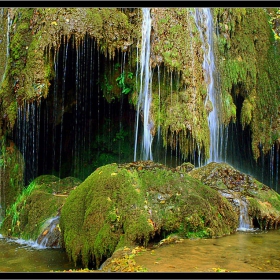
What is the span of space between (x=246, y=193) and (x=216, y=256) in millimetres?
3900

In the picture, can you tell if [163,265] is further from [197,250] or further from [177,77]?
[177,77]

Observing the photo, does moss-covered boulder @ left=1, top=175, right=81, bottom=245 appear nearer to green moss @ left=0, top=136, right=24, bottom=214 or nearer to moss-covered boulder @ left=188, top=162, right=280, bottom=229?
green moss @ left=0, top=136, right=24, bottom=214

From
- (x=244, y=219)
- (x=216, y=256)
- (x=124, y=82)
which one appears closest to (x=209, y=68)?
(x=124, y=82)

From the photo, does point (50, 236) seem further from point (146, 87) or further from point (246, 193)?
point (146, 87)

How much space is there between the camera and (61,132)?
12.8 m

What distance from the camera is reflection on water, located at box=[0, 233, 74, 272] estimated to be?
20.5 ft

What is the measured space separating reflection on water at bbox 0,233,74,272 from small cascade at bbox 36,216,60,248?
0.14m

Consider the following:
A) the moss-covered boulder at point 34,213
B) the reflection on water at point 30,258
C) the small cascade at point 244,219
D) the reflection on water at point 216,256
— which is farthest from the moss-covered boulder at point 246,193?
the reflection on water at point 30,258

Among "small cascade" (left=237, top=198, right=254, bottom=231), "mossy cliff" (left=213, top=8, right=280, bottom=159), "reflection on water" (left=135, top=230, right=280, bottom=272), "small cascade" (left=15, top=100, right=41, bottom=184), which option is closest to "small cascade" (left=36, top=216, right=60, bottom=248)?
"reflection on water" (left=135, top=230, right=280, bottom=272)

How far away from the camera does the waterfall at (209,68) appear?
11.3 meters

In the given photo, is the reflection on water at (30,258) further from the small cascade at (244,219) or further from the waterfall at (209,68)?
the waterfall at (209,68)

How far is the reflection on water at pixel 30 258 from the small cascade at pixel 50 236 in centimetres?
14

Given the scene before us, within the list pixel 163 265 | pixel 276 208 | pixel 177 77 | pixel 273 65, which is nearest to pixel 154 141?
pixel 177 77

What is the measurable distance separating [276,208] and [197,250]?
3.74 metres
